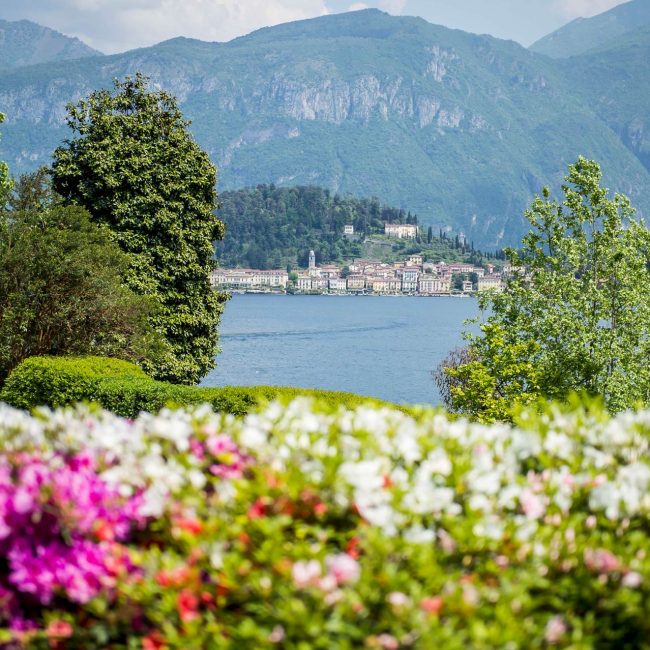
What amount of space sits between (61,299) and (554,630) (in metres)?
20.0

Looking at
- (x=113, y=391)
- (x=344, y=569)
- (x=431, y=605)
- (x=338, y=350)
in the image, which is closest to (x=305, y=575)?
(x=344, y=569)

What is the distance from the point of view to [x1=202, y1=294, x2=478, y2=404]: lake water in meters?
81.1

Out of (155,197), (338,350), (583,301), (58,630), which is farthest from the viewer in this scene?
(338,350)

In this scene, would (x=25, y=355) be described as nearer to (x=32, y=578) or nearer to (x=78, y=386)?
(x=78, y=386)

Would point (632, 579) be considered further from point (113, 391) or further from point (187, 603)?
point (113, 391)

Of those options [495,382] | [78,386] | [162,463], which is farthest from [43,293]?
[162,463]

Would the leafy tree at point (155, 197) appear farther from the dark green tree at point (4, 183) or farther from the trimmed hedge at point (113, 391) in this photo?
the trimmed hedge at point (113, 391)

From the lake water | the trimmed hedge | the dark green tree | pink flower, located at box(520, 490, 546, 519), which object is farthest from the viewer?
the lake water

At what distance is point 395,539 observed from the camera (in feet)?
11.2

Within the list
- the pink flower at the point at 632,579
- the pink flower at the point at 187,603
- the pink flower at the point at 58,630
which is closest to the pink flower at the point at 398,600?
the pink flower at the point at 187,603

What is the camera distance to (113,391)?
16219 mm

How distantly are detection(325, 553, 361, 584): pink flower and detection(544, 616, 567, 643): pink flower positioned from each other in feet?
2.37

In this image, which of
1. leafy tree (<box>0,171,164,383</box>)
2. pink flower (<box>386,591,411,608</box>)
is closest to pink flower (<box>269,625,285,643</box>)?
pink flower (<box>386,591,411,608</box>)

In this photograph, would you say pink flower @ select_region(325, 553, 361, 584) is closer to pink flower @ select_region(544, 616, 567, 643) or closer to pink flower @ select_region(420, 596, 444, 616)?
pink flower @ select_region(420, 596, 444, 616)
